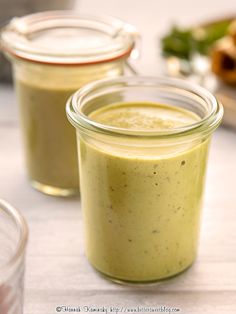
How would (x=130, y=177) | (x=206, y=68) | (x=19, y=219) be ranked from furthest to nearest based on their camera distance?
(x=206, y=68)
(x=130, y=177)
(x=19, y=219)

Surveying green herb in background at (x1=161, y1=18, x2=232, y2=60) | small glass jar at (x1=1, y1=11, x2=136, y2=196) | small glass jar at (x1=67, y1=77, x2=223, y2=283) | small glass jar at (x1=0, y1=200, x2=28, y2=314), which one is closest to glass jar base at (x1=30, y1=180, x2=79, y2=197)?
small glass jar at (x1=1, y1=11, x2=136, y2=196)

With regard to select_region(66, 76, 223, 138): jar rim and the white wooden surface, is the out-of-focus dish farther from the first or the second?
select_region(66, 76, 223, 138): jar rim

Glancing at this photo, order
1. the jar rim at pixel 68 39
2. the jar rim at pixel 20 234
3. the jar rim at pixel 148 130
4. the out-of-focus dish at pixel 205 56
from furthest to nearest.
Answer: the out-of-focus dish at pixel 205 56 < the jar rim at pixel 68 39 < the jar rim at pixel 148 130 < the jar rim at pixel 20 234

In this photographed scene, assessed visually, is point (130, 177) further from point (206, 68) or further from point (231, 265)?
point (206, 68)

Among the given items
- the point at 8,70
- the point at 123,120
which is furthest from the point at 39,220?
the point at 8,70

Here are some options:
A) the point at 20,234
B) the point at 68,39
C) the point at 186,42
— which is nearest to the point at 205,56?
the point at 186,42

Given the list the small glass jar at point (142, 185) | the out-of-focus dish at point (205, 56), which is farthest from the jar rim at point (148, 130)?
the out-of-focus dish at point (205, 56)

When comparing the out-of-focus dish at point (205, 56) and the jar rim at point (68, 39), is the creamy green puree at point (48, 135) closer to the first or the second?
the jar rim at point (68, 39)
